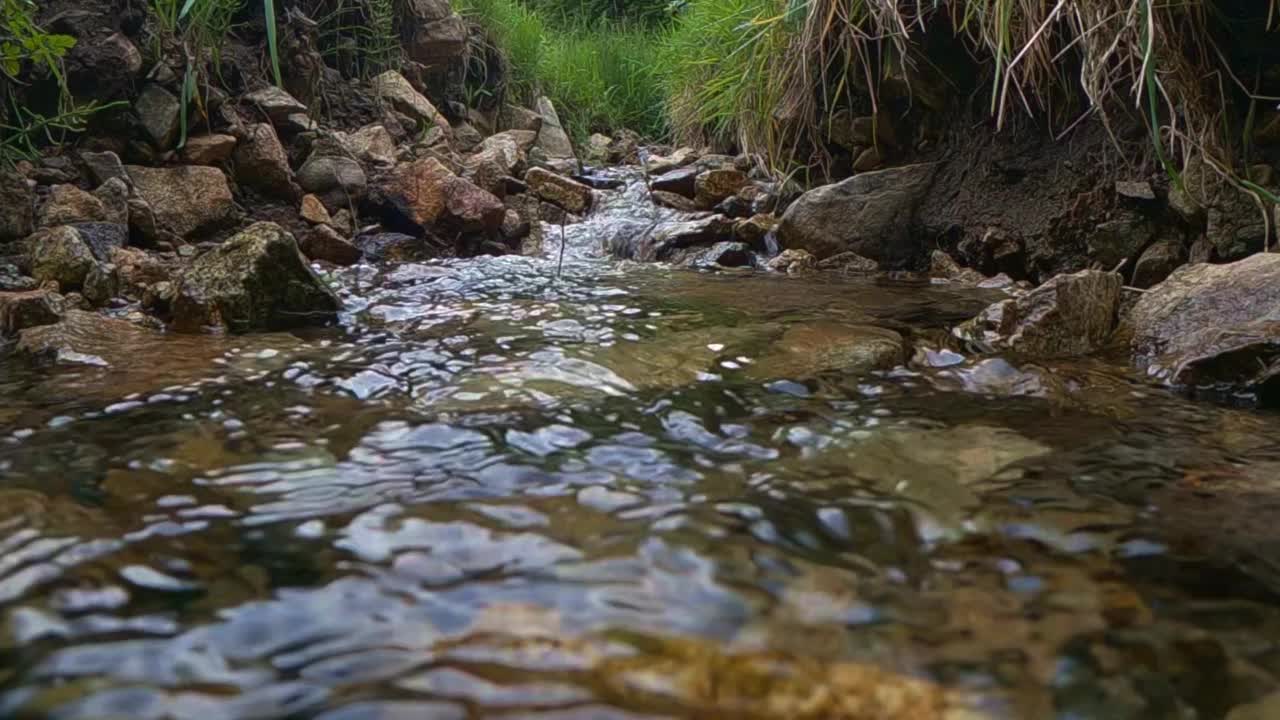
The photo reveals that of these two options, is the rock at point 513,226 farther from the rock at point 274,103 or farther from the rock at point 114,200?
the rock at point 114,200

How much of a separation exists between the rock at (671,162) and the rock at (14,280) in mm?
2987

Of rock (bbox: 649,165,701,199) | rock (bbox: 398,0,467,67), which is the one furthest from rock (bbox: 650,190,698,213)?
rock (bbox: 398,0,467,67)

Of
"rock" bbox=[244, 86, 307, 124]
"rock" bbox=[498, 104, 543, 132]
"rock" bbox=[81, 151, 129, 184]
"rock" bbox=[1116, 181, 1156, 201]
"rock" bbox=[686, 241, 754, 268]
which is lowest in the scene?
"rock" bbox=[686, 241, 754, 268]

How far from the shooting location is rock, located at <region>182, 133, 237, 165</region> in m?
3.03

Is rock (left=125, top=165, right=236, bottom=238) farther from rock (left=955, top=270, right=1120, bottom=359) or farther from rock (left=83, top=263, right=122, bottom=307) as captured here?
→ rock (left=955, top=270, right=1120, bottom=359)

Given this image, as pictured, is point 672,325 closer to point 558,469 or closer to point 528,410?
point 528,410

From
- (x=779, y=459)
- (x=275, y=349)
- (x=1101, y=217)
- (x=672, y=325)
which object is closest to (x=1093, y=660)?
(x=779, y=459)

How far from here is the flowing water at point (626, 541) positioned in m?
0.69

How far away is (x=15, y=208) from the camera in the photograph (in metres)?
2.42

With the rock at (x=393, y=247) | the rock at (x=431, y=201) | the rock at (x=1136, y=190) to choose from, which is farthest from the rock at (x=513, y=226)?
the rock at (x=1136, y=190)

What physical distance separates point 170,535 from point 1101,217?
253 cm

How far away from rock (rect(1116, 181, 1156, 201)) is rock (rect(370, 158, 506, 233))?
84.0 inches

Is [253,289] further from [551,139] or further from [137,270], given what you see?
[551,139]

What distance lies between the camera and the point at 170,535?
0.92 metres
